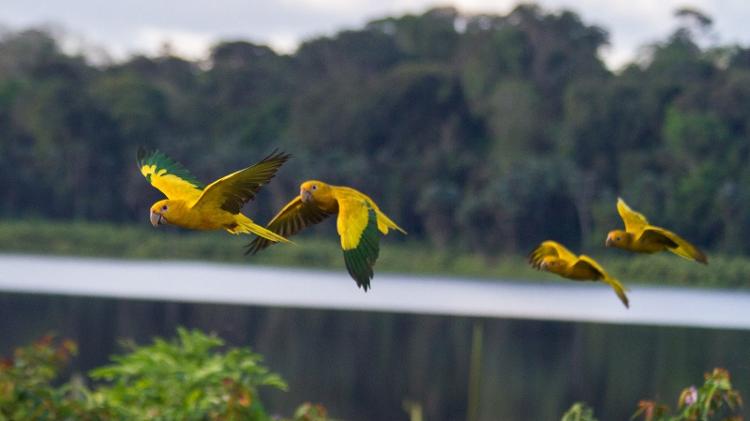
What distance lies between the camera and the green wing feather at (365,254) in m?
2.43

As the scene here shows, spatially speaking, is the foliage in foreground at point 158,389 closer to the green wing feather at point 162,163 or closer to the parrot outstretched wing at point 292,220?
the green wing feather at point 162,163

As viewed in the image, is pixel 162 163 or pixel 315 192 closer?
pixel 315 192

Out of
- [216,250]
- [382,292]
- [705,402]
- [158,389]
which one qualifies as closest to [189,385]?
[158,389]

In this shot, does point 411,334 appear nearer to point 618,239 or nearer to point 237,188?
point 618,239

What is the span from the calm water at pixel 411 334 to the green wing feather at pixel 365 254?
12.0 m

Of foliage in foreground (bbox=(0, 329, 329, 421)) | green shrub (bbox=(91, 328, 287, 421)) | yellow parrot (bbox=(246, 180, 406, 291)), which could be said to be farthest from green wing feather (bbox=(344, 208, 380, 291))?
green shrub (bbox=(91, 328, 287, 421))

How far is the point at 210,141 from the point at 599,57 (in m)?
16.1

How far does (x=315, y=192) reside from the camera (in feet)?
8.38

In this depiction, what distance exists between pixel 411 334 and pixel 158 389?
63.0ft

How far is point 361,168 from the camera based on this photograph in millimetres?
49938

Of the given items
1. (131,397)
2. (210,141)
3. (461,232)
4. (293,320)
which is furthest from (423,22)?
(131,397)

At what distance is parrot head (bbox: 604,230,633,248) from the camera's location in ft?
9.14

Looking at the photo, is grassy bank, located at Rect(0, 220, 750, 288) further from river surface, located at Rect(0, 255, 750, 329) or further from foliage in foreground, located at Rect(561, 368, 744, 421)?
foliage in foreground, located at Rect(561, 368, 744, 421)

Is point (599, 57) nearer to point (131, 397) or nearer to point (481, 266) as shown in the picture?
point (481, 266)
